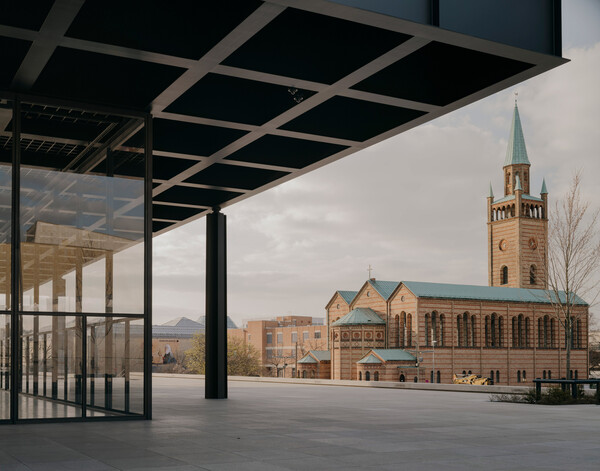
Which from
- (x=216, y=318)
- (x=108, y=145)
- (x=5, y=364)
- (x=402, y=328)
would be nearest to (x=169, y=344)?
(x=402, y=328)

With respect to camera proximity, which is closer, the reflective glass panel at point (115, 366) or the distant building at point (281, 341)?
the reflective glass panel at point (115, 366)

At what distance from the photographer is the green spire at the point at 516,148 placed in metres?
153

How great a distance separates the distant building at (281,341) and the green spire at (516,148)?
167ft

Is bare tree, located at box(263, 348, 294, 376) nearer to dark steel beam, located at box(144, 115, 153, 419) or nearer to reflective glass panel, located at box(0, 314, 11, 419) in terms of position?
dark steel beam, located at box(144, 115, 153, 419)

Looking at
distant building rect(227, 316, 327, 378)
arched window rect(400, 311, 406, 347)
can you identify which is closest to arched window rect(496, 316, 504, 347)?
arched window rect(400, 311, 406, 347)

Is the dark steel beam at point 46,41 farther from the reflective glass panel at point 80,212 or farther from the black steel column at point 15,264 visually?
the reflective glass panel at point 80,212

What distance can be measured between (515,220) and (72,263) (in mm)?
139636

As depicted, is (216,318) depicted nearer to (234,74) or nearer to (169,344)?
(234,74)

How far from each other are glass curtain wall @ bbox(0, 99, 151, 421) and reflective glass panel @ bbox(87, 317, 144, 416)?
0.02m

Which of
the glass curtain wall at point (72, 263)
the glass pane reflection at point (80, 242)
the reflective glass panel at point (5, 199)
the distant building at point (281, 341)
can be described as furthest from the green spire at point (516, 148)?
the reflective glass panel at point (5, 199)

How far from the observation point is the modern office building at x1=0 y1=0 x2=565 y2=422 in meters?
12.4

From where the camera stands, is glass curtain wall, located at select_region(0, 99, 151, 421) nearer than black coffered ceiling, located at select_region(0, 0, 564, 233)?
No

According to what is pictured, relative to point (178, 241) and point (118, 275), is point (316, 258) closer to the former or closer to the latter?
point (178, 241)

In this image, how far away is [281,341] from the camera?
487ft
